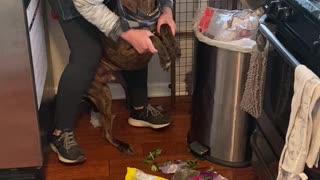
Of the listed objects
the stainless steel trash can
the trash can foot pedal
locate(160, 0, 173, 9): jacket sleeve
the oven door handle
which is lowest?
the trash can foot pedal

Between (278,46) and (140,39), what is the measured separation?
1.87 feet

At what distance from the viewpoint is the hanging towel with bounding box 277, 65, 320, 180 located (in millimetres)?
1217

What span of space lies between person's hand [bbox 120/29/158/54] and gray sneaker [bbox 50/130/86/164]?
0.52m

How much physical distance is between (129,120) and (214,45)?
0.66 metres

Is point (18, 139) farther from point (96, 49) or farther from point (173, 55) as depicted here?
point (173, 55)

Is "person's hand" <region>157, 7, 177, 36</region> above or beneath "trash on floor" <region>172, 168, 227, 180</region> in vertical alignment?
above

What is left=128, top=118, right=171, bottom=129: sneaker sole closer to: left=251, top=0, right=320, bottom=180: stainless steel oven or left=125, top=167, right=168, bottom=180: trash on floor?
left=125, top=167, right=168, bottom=180: trash on floor

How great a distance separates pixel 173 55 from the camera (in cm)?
200

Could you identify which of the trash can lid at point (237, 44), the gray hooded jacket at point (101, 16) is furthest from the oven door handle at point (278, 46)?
the gray hooded jacket at point (101, 16)

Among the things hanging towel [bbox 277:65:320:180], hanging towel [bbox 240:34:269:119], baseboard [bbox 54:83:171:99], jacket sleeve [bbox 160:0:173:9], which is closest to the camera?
hanging towel [bbox 277:65:320:180]

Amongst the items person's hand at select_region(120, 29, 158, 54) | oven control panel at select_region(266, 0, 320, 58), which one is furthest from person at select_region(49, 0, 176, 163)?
oven control panel at select_region(266, 0, 320, 58)

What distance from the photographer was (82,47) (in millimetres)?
1974

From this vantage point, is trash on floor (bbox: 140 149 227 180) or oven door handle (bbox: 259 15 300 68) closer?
oven door handle (bbox: 259 15 300 68)

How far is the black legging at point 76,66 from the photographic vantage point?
1.96 metres
